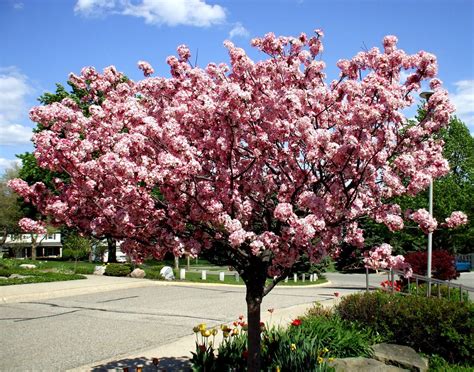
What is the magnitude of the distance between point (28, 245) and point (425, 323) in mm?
58265

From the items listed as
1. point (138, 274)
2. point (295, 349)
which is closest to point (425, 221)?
point (295, 349)

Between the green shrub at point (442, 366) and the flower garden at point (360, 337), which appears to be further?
the green shrub at point (442, 366)

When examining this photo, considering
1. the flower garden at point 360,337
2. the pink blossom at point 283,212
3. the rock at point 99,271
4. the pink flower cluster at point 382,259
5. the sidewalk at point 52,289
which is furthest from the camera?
the rock at point 99,271

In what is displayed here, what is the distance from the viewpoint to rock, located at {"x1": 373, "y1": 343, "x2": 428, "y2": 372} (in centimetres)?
807

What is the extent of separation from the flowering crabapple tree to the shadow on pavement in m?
2.57

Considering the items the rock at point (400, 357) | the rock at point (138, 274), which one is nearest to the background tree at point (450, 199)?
the rock at point (138, 274)

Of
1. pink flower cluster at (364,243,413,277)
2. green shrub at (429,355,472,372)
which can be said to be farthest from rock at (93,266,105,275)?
pink flower cluster at (364,243,413,277)

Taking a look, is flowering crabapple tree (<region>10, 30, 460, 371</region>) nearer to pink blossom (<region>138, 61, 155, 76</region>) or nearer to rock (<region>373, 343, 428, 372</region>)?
pink blossom (<region>138, 61, 155, 76</region>)

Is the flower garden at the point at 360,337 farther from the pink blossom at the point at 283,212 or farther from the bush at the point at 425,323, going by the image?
the pink blossom at the point at 283,212

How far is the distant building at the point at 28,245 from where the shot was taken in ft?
191

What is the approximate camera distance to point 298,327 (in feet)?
29.7

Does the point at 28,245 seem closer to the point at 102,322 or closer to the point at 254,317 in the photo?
the point at 102,322

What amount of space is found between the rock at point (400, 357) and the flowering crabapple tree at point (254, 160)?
326 cm

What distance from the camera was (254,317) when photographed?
6.18 metres
